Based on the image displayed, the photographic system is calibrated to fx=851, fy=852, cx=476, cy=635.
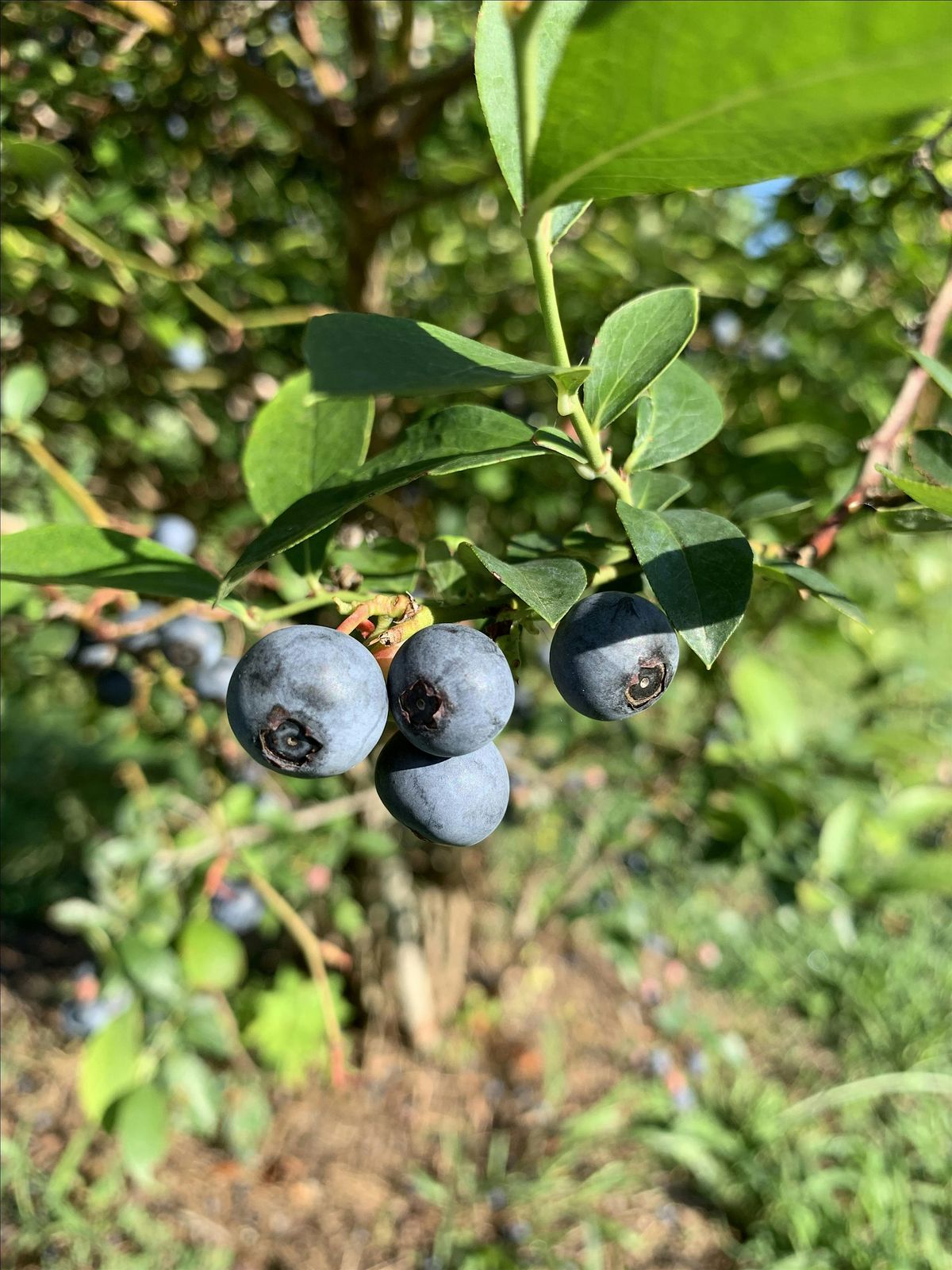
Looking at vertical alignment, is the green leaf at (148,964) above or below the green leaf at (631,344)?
below

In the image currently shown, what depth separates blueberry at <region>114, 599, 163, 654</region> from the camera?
4.80 ft

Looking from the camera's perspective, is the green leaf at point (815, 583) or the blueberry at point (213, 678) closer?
the green leaf at point (815, 583)

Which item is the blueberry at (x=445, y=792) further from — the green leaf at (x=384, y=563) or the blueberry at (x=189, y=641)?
the blueberry at (x=189, y=641)

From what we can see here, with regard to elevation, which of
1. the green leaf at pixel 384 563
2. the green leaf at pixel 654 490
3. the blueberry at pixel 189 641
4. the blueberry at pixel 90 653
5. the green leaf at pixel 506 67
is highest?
the green leaf at pixel 506 67

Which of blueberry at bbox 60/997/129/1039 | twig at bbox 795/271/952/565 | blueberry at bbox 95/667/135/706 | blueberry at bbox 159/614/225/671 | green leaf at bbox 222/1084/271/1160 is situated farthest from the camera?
green leaf at bbox 222/1084/271/1160

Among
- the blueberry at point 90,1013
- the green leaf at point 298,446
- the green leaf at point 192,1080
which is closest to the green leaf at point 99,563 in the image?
the green leaf at point 298,446

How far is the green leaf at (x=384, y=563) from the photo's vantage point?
84cm

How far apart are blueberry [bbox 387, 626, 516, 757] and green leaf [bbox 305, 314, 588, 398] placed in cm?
19

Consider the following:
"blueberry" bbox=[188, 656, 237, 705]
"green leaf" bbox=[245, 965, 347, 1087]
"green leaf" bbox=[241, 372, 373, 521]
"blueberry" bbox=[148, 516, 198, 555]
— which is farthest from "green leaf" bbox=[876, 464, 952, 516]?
"green leaf" bbox=[245, 965, 347, 1087]

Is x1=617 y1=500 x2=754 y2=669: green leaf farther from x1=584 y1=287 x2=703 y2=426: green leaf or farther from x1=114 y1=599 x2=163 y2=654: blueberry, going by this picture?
x1=114 y1=599 x2=163 y2=654: blueberry

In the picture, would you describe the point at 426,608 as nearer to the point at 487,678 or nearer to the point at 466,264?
the point at 487,678

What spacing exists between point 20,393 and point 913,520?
142 centimetres

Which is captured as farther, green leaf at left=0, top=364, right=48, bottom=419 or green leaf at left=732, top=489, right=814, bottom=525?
green leaf at left=0, top=364, right=48, bottom=419

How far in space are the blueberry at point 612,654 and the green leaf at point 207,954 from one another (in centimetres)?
132
